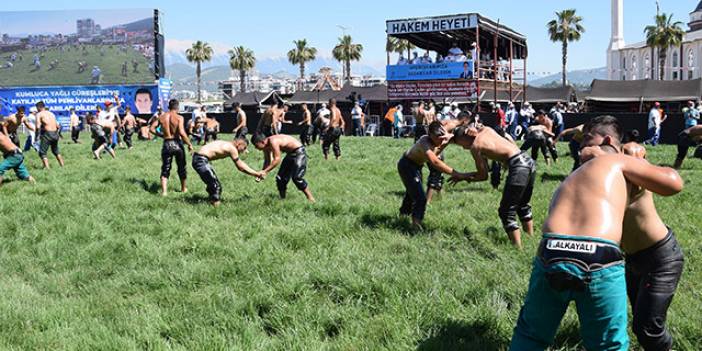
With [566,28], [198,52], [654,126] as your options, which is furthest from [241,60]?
[654,126]

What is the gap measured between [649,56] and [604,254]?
91.2m

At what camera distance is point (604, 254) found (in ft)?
9.97

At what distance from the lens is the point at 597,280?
3.03 meters

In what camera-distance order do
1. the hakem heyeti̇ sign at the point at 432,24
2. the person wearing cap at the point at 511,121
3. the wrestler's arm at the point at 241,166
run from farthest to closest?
the hakem heyeti̇ sign at the point at 432,24, the person wearing cap at the point at 511,121, the wrestler's arm at the point at 241,166

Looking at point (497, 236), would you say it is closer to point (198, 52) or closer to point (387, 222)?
point (387, 222)

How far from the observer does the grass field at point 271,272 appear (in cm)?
435

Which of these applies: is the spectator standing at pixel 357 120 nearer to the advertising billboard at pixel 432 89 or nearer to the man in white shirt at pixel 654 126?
the advertising billboard at pixel 432 89

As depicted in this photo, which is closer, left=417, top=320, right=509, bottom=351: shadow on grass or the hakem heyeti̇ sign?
left=417, top=320, right=509, bottom=351: shadow on grass

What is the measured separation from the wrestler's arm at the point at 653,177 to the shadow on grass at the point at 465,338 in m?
1.49

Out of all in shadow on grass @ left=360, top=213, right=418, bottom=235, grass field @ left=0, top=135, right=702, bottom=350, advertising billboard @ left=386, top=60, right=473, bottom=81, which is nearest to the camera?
grass field @ left=0, top=135, right=702, bottom=350

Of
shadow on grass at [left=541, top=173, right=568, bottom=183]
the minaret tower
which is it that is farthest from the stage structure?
the minaret tower

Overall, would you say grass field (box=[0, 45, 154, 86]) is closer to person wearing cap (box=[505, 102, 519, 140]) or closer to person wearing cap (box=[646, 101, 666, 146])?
person wearing cap (box=[505, 102, 519, 140])

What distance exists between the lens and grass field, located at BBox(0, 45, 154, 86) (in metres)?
34.5

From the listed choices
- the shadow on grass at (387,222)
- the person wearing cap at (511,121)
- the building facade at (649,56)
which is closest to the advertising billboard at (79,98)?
the person wearing cap at (511,121)
